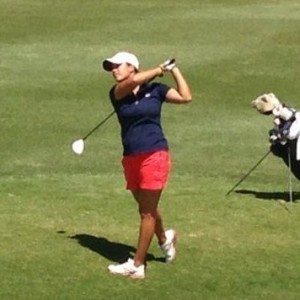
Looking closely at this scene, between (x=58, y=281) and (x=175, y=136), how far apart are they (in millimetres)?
7847

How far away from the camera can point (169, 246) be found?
963cm

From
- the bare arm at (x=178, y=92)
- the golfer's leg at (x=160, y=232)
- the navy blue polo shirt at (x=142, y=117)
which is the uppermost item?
the bare arm at (x=178, y=92)

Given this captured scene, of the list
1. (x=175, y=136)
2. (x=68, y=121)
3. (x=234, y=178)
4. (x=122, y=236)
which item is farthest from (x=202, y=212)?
(x=68, y=121)

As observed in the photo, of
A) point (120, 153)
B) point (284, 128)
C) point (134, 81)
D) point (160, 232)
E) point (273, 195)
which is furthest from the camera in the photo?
point (120, 153)

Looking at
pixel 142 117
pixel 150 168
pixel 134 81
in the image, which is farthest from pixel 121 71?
pixel 150 168

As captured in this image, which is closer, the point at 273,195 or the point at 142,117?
the point at 142,117

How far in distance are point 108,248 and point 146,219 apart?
108 centimetres

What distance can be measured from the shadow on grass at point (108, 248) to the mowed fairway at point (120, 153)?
0.5 inches

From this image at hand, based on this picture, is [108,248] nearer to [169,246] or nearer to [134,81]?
[169,246]

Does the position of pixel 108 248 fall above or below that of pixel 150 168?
below

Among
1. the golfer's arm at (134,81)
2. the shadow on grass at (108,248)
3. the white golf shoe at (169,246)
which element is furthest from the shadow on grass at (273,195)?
the golfer's arm at (134,81)

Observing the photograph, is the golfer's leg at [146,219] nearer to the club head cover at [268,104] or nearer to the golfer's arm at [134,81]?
the golfer's arm at [134,81]

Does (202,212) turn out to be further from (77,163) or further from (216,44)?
(216,44)

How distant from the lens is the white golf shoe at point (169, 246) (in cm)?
962
